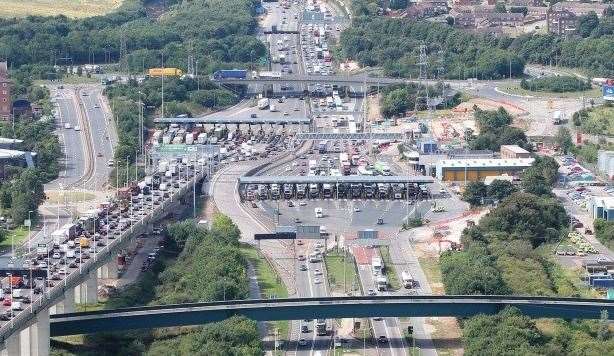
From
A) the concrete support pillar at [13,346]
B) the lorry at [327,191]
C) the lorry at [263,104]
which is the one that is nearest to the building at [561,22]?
the lorry at [263,104]

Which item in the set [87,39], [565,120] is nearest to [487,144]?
[565,120]

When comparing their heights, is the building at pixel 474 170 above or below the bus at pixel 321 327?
above

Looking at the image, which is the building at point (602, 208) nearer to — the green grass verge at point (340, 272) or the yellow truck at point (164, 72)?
the green grass verge at point (340, 272)

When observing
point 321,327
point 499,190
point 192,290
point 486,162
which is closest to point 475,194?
point 499,190

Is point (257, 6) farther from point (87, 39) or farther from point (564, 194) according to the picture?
point (564, 194)

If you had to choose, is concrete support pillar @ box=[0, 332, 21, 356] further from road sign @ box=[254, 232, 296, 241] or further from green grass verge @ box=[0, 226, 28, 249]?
road sign @ box=[254, 232, 296, 241]

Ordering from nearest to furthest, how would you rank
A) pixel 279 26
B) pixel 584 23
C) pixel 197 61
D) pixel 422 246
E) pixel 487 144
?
pixel 422 246
pixel 487 144
pixel 197 61
pixel 584 23
pixel 279 26
